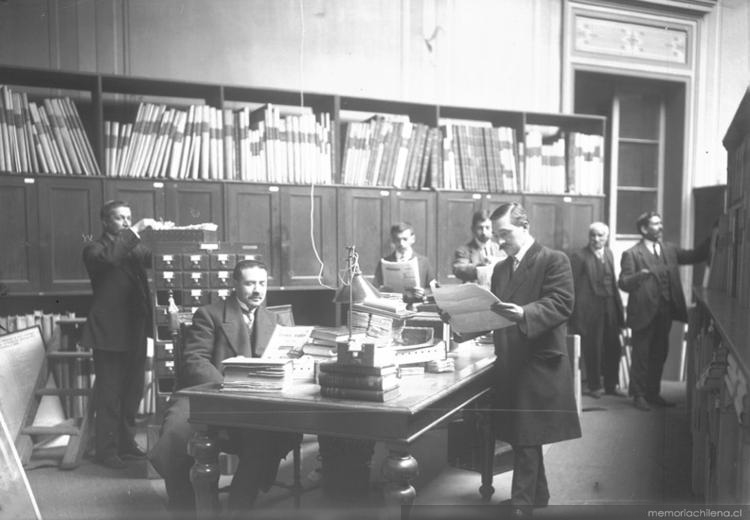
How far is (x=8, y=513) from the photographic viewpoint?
228 centimetres

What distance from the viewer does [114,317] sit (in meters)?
3.62

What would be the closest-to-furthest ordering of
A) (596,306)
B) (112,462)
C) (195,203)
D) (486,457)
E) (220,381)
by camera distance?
(220,381) < (486,457) < (112,462) < (195,203) < (596,306)

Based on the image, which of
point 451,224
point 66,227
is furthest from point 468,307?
point 66,227

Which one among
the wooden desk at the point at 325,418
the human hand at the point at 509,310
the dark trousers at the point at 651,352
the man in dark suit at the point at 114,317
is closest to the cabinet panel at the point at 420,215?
the dark trousers at the point at 651,352

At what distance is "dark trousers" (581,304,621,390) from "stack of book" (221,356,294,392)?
3.50 m

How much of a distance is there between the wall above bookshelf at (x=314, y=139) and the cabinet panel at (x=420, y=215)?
91 millimetres

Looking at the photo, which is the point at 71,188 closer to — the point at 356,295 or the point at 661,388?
the point at 356,295

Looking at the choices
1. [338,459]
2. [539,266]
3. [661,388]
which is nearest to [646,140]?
[661,388]

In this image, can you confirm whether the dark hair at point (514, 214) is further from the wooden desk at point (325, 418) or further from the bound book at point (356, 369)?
the bound book at point (356, 369)

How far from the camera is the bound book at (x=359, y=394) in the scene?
201 cm

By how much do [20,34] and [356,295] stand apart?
8.32 feet

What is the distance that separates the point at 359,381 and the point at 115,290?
2.14m

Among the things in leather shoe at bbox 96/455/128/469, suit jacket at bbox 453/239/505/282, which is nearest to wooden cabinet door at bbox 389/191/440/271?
suit jacket at bbox 453/239/505/282

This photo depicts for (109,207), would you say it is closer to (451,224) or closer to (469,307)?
(469,307)
